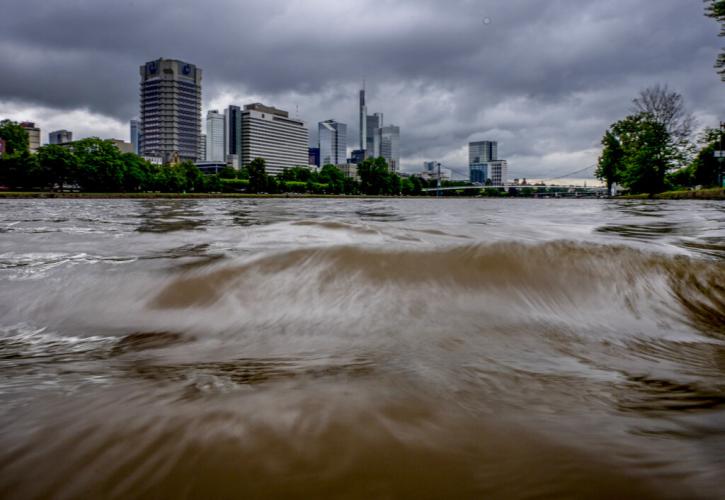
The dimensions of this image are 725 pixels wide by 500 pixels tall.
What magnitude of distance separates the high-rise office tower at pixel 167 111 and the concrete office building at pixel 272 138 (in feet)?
→ 76.9

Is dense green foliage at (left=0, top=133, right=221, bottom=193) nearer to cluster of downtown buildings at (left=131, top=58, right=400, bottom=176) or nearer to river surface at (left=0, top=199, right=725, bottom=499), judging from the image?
river surface at (left=0, top=199, right=725, bottom=499)

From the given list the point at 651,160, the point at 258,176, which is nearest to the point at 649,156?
the point at 651,160

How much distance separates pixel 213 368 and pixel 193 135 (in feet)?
572

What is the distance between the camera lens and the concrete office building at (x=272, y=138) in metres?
146

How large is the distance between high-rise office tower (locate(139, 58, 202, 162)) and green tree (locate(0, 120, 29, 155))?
90.5m

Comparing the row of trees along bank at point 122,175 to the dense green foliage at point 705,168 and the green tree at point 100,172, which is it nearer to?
the green tree at point 100,172

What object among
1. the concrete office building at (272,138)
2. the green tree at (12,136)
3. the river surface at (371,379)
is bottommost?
the river surface at (371,379)

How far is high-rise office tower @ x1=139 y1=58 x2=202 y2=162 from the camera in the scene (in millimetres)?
154250

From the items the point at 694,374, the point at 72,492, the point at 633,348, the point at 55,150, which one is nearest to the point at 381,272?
the point at 633,348

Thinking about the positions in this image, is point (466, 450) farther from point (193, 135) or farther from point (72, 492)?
point (193, 135)

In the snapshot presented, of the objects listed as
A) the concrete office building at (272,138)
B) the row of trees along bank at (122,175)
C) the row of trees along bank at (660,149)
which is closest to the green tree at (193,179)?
the row of trees along bank at (122,175)

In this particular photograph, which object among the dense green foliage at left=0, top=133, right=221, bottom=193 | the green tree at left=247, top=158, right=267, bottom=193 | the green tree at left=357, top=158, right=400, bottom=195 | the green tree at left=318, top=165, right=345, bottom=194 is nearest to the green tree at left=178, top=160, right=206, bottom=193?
the dense green foliage at left=0, top=133, right=221, bottom=193

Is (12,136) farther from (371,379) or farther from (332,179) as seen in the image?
(371,379)

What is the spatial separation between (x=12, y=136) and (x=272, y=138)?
95.1 m
